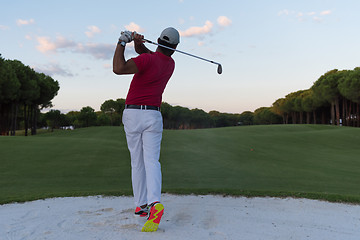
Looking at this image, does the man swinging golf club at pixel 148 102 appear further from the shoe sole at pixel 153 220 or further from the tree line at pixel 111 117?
the tree line at pixel 111 117

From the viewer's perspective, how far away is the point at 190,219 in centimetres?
414

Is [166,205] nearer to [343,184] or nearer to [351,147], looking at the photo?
[343,184]

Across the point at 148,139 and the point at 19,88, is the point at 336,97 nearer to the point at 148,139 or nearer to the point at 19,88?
the point at 19,88

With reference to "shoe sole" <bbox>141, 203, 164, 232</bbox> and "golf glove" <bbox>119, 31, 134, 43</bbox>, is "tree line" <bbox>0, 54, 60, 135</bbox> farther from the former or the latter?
"shoe sole" <bbox>141, 203, 164, 232</bbox>

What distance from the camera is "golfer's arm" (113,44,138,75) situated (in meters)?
3.60

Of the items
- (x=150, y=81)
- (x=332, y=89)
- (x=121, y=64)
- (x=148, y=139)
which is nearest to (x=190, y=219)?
(x=148, y=139)

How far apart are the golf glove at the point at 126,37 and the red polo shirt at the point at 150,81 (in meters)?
0.33

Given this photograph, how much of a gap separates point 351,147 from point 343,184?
14.5 metres

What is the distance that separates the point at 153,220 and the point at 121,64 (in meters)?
2.00

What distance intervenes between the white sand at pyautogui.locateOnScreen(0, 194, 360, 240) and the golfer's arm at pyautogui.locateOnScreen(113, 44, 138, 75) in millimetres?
2012

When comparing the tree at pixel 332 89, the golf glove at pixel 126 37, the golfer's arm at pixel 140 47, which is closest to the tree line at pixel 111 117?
the tree at pixel 332 89

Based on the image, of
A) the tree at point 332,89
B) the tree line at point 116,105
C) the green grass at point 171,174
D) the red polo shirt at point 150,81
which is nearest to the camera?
the red polo shirt at point 150,81

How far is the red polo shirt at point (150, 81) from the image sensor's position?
12.6ft

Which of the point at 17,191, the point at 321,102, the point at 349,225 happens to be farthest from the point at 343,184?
the point at 321,102
